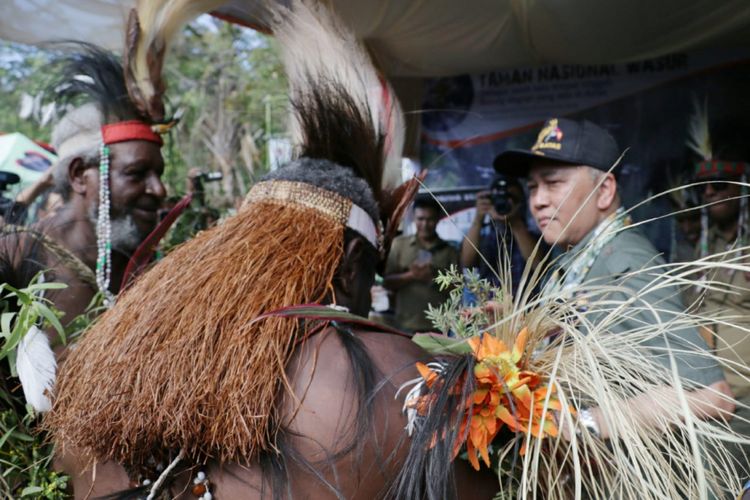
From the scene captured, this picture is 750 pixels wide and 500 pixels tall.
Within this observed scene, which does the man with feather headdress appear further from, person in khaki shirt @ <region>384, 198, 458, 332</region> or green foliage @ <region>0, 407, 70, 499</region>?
person in khaki shirt @ <region>384, 198, 458, 332</region>

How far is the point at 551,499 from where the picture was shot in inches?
57.7

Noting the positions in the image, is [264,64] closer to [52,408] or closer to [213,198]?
[213,198]

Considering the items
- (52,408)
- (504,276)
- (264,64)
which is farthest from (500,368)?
(264,64)

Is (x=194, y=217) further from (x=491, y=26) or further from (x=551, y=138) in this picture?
(x=551, y=138)

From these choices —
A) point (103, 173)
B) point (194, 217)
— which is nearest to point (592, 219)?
point (103, 173)

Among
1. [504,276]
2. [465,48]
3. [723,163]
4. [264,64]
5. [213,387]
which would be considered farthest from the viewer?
[264,64]

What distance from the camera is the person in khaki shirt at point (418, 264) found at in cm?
418

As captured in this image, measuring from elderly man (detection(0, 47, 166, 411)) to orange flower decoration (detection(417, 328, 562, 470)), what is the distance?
63.9 inches

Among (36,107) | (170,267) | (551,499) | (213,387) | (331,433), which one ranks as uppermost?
(36,107)

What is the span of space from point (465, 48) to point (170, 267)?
8.82 ft

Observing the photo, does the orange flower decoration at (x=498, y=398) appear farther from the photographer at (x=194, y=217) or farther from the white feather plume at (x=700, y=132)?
the white feather plume at (x=700, y=132)

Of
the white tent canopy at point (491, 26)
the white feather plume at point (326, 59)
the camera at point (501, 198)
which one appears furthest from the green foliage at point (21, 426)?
the camera at point (501, 198)

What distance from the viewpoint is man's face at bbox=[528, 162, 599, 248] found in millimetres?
2191

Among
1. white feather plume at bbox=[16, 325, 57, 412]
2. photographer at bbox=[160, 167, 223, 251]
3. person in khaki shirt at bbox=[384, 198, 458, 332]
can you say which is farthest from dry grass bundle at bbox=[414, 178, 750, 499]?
person in khaki shirt at bbox=[384, 198, 458, 332]
